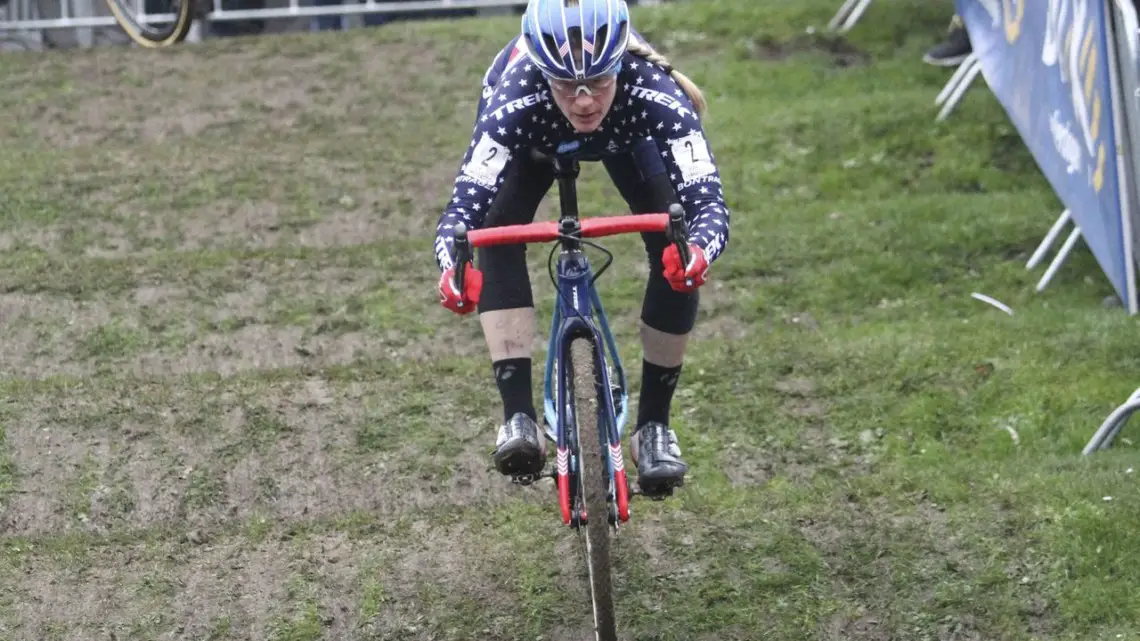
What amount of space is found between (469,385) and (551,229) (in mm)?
2848

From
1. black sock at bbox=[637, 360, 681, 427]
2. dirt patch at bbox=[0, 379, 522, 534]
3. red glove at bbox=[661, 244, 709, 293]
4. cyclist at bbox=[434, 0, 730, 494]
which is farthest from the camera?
dirt patch at bbox=[0, 379, 522, 534]

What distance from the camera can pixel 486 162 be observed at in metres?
5.02

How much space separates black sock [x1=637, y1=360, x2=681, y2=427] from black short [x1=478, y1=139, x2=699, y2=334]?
0.17 meters

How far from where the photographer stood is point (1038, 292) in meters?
8.08

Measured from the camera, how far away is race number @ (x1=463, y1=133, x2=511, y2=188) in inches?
198

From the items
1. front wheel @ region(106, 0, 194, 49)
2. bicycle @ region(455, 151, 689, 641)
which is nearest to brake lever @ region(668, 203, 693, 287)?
bicycle @ region(455, 151, 689, 641)

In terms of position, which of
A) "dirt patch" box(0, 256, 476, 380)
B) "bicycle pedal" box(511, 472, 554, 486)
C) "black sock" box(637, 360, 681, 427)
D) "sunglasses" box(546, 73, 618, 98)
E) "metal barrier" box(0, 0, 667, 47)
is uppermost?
"sunglasses" box(546, 73, 618, 98)

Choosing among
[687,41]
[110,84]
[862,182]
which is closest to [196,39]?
[110,84]

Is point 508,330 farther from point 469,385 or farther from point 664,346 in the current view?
point 469,385

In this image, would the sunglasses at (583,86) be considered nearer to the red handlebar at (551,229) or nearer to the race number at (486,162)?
the race number at (486,162)

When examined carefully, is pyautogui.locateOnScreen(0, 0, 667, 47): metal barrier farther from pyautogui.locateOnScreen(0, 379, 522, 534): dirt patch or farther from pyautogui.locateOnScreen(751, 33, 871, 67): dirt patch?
pyautogui.locateOnScreen(0, 379, 522, 534): dirt patch

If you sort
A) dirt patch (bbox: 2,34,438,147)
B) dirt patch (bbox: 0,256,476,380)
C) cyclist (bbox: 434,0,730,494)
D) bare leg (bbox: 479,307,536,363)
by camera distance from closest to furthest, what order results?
cyclist (bbox: 434,0,730,494) → bare leg (bbox: 479,307,536,363) → dirt patch (bbox: 0,256,476,380) → dirt patch (bbox: 2,34,438,147)

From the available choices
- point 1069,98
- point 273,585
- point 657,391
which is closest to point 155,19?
point 1069,98

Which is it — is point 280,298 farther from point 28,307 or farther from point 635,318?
point 635,318
